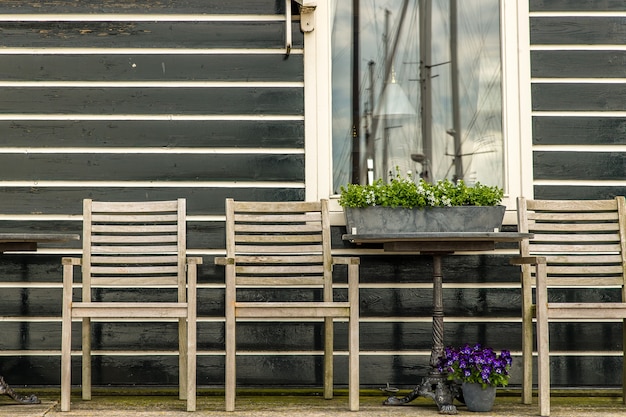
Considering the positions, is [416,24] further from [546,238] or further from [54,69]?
[54,69]

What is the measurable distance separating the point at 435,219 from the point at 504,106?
0.83 meters

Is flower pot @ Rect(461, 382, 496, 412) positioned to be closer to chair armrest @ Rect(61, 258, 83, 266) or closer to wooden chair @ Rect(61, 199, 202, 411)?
wooden chair @ Rect(61, 199, 202, 411)

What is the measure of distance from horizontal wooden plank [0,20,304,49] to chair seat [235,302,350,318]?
149 centimetres

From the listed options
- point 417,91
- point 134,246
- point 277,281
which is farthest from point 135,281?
point 417,91

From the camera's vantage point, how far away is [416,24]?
459 cm

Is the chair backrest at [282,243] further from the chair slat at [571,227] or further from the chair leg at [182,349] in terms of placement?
the chair slat at [571,227]

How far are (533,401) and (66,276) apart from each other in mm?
2294

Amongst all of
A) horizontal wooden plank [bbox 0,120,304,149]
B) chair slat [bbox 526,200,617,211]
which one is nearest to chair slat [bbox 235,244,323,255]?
horizontal wooden plank [bbox 0,120,304,149]

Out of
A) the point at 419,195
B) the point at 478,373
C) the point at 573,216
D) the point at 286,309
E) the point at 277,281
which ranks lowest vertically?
the point at 478,373

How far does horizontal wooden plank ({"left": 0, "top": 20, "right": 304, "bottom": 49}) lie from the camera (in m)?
4.47

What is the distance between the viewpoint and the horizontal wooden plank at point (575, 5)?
14.9ft

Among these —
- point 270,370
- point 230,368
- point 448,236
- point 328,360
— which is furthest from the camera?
point 270,370

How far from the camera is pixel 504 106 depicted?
4.53 m

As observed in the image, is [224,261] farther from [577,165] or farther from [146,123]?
[577,165]
